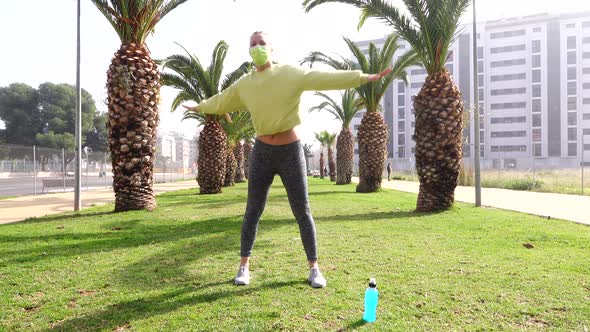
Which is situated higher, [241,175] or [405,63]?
[405,63]

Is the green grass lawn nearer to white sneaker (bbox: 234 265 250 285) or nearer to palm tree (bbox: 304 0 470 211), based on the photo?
white sneaker (bbox: 234 265 250 285)

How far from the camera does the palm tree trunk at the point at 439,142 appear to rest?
8695mm

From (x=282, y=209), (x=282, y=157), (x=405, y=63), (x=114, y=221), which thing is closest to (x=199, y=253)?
(x=282, y=157)

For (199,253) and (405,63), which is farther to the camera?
(405,63)

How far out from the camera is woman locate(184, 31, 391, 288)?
3.18m

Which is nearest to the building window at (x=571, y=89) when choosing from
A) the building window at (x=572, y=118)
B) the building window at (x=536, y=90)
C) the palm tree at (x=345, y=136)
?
the building window at (x=572, y=118)

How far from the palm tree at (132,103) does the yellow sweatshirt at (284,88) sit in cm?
642

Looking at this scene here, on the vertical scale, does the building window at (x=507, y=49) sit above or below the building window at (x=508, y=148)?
above

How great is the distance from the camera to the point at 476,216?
26.5 ft

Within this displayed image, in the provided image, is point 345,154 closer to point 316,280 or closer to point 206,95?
point 206,95

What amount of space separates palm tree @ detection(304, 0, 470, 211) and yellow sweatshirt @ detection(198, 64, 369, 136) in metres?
6.13

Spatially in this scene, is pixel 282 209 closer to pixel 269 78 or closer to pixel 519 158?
pixel 269 78

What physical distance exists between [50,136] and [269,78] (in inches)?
2309

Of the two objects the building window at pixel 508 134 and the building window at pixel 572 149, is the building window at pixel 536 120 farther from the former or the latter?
the building window at pixel 572 149
